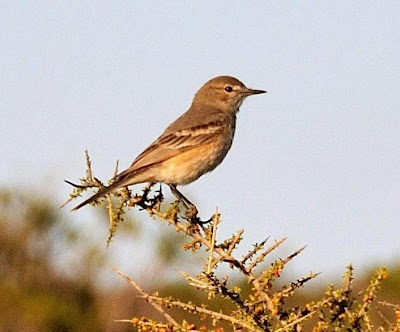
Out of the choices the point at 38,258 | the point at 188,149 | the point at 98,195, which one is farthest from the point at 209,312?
the point at 38,258

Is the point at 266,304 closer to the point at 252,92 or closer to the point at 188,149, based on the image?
the point at 188,149

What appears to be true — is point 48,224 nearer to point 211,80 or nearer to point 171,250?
point 171,250

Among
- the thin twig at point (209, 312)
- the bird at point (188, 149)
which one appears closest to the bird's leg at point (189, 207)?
the bird at point (188, 149)

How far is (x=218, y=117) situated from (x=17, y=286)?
8327 millimetres

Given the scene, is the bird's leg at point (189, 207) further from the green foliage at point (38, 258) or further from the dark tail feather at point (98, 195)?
the green foliage at point (38, 258)

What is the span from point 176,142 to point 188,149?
0.50ft

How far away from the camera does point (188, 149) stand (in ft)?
28.7

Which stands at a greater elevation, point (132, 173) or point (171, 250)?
point (171, 250)

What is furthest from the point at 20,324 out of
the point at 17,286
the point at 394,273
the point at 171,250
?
the point at 394,273

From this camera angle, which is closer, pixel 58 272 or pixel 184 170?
pixel 184 170

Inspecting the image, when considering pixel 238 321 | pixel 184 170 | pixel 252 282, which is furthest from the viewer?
pixel 184 170

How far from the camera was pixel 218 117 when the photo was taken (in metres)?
9.59

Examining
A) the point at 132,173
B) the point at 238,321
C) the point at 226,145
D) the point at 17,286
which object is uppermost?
the point at 17,286

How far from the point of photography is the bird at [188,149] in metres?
8.25
